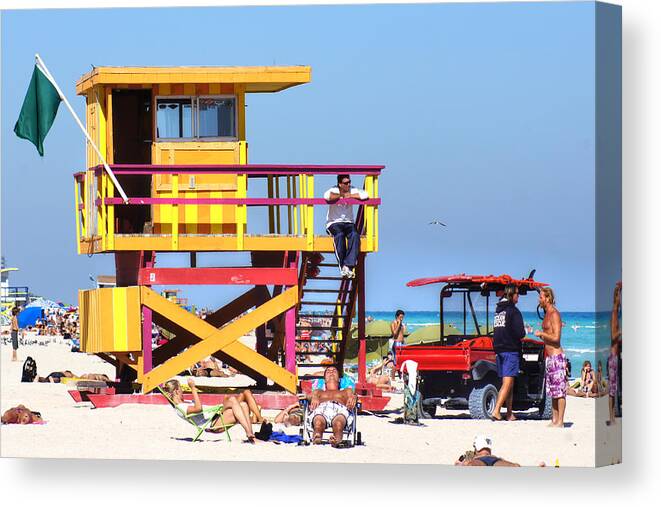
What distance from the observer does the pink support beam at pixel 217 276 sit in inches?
995

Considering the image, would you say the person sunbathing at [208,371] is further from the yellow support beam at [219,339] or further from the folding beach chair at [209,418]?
the folding beach chair at [209,418]

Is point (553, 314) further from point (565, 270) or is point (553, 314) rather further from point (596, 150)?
point (565, 270)

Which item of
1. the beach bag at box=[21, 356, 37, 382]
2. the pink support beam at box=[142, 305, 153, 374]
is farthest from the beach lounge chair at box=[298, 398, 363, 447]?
the beach bag at box=[21, 356, 37, 382]

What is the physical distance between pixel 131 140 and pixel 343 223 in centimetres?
343

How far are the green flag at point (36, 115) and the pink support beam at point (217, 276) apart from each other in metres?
2.03

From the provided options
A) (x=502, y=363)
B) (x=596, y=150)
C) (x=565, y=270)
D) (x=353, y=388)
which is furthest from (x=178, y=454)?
(x=565, y=270)

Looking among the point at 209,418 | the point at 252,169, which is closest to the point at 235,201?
the point at 252,169

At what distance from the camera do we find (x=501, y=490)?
2298 cm

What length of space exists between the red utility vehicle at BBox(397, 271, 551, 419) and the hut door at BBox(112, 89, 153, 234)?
4.09 metres

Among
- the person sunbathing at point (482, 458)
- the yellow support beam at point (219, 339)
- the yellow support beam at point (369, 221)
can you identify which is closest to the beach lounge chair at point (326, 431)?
the person sunbathing at point (482, 458)

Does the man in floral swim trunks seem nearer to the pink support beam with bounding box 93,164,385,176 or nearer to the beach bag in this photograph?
the pink support beam with bounding box 93,164,385,176

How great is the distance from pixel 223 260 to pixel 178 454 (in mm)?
4508

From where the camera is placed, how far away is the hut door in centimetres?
2661

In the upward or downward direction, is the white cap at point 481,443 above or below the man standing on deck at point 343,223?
below
